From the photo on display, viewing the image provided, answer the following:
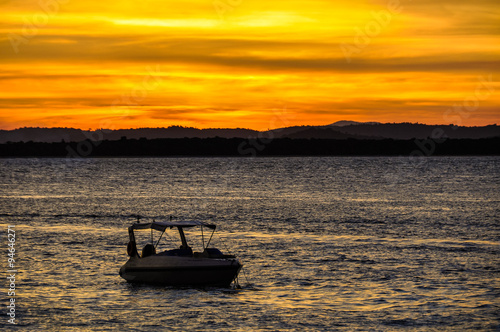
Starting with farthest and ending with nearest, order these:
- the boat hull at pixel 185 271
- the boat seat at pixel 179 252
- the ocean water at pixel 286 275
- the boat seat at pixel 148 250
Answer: the boat seat at pixel 148 250 → the boat seat at pixel 179 252 → the boat hull at pixel 185 271 → the ocean water at pixel 286 275

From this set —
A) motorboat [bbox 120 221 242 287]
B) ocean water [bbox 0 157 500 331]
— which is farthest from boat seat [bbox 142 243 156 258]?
ocean water [bbox 0 157 500 331]

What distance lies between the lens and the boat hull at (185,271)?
31.4 m

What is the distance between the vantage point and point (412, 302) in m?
28.7

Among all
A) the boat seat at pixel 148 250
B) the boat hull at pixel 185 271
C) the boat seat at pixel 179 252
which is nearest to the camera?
the boat hull at pixel 185 271

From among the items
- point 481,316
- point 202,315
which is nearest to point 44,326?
point 202,315

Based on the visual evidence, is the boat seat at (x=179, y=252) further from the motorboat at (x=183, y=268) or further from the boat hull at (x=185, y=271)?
the boat hull at (x=185, y=271)

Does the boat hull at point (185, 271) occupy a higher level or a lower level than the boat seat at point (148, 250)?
lower

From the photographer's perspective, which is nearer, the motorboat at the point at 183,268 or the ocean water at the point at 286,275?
the ocean water at the point at 286,275

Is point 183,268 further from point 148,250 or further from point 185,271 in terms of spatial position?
point 148,250

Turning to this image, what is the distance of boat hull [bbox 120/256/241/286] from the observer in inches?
1237

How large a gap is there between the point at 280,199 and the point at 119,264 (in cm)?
4938

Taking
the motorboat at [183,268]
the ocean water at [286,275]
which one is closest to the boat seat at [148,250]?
the motorboat at [183,268]

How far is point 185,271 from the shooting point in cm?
3173

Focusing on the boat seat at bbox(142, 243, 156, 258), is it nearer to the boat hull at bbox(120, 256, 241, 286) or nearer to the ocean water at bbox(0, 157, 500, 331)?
the boat hull at bbox(120, 256, 241, 286)
